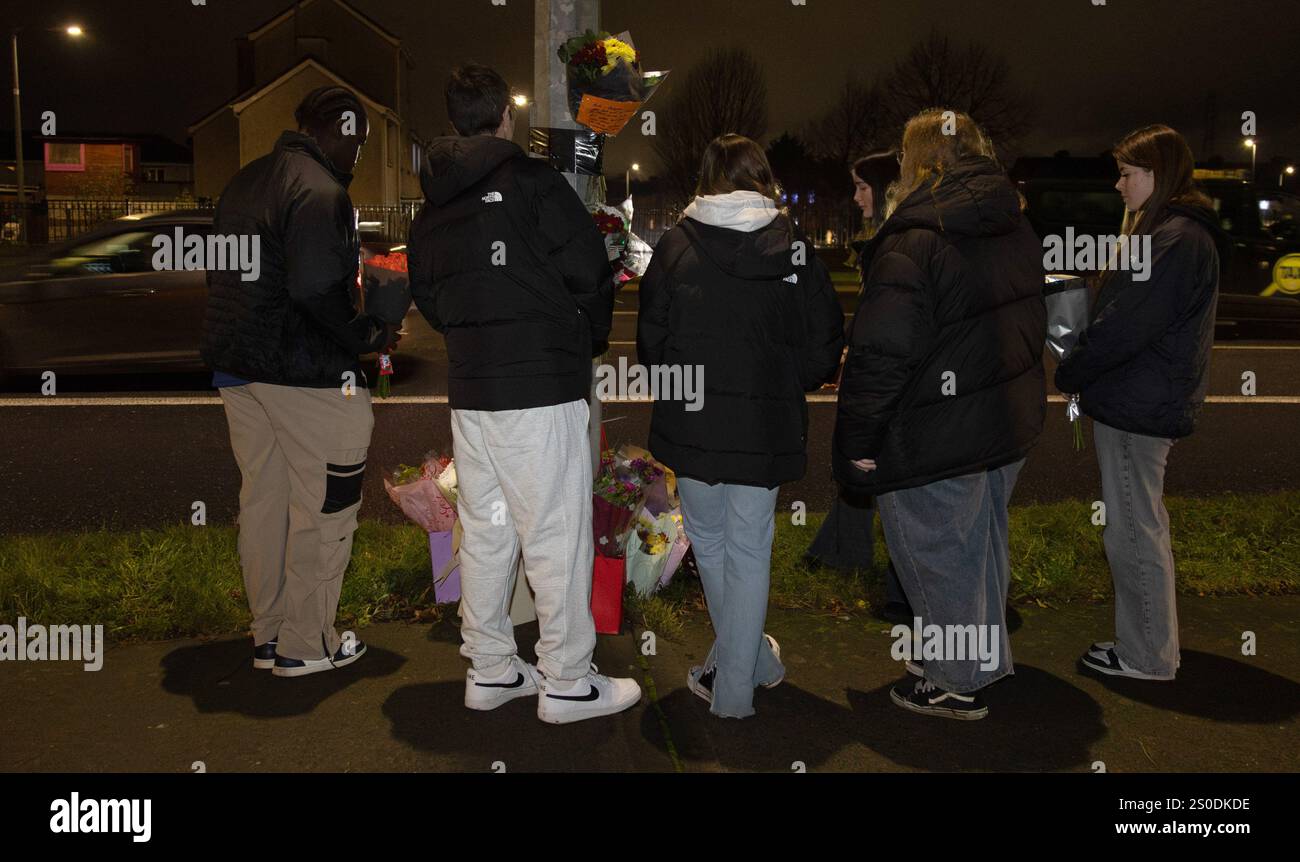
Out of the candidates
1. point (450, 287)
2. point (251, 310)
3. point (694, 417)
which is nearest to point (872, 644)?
point (694, 417)

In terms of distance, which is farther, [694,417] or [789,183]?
[789,183]

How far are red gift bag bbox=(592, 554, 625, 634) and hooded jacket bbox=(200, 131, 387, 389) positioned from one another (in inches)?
49.9

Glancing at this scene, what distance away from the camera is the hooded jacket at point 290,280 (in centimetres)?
369

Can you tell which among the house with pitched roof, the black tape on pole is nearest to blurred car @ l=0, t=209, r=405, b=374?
the black tape on pole

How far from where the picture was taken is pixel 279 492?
4.08 m

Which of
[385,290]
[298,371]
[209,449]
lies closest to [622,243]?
[385,290]

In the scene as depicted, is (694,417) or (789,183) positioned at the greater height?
(789,183)

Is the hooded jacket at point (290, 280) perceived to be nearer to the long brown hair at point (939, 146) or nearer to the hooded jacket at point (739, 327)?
the hooded jacket at point (739, 327)

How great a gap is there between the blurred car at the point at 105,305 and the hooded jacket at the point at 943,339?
325 inches

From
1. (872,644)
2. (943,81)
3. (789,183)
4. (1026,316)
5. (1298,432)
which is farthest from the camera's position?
(789,183)

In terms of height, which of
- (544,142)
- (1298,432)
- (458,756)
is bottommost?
(458,756)

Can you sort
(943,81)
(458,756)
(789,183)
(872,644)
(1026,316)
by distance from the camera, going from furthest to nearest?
(789,183)
(943,81)
(872,644)
(1026,316)
(458,756)

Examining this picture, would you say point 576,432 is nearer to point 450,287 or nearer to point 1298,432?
point 450,287

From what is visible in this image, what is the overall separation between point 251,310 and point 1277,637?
13.6 feet
